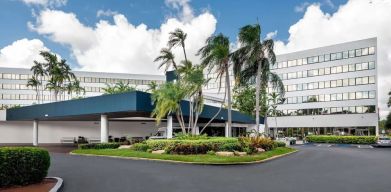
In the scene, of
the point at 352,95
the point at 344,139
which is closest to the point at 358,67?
the point at 352,95

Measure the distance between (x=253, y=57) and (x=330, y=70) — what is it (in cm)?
4515

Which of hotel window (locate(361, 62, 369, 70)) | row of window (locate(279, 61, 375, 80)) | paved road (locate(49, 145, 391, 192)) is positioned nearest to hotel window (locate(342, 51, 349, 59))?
row of window (locate(279, 61, 375, 80))

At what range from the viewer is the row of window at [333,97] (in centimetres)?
6800

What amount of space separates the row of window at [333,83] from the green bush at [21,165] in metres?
66.6

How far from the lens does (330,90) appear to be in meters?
73.8

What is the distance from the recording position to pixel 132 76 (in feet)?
324

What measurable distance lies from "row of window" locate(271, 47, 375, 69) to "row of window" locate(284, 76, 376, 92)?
4.49m

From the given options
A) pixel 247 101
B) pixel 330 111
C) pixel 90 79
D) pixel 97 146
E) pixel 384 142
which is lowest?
pixel 384 142

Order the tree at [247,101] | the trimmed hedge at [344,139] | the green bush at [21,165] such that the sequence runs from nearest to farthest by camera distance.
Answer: the green bush at [21,165] → the trimmed hedge at [344,139] → the tree at [247,101]

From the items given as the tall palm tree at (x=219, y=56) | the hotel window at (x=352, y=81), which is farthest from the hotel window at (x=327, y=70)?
the tall palm tree at (x=219, y=56)

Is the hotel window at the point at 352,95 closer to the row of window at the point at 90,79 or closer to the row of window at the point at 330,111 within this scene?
the row of window at the point at 330,111

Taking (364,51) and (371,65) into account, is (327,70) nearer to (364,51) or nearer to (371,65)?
(364,51)

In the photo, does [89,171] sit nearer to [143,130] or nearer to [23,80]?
[143,130]

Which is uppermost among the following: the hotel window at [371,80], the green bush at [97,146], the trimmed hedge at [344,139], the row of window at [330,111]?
the hotel window at [371,80]
